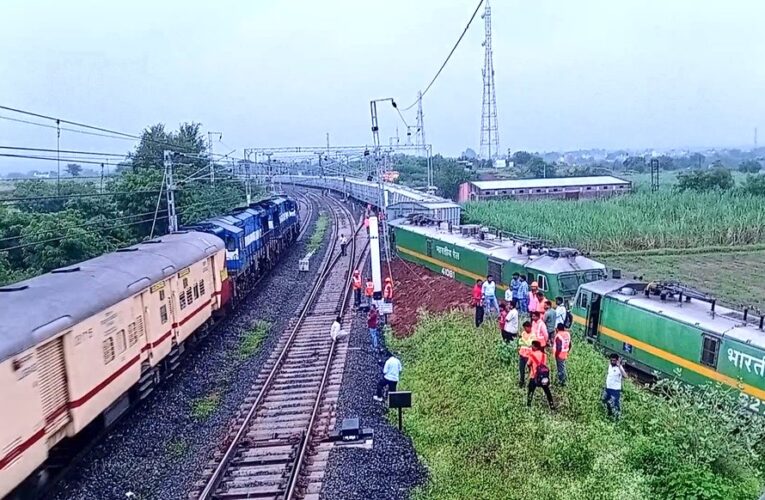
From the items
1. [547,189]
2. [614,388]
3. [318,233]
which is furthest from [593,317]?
[547,189]

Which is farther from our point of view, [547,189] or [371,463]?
[547,189]

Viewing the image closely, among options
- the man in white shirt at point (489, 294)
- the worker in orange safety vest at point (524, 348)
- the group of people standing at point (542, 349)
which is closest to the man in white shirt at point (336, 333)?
the man in white shirt at point (489, 294)

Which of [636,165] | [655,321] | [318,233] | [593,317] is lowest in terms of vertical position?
[318,233]

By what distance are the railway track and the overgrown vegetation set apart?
250 inches

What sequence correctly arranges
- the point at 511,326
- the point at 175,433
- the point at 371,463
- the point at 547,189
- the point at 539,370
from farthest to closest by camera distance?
the point at 547,189, the point at 511,326, the point at 175,433, the point at 539,370, the point at 371,463

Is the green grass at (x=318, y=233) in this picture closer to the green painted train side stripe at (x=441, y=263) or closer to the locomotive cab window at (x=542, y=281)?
the green painted train side stripe at (x=441, y=263)

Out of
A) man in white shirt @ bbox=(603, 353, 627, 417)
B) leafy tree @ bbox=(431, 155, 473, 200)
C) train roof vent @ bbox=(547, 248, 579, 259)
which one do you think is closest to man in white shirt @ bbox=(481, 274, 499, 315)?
train roof vent @ bbox=(547, 248, 579, 259)

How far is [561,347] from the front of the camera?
41.9ft

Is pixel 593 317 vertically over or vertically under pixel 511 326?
under

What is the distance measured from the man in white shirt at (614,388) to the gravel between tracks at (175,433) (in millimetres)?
7638

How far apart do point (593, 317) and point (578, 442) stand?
637cm

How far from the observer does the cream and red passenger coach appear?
9320 mm

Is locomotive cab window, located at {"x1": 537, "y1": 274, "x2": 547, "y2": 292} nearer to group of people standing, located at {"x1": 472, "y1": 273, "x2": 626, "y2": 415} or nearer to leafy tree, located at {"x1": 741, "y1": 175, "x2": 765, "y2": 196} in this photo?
group of people standing, located at {"x1": 472, "y1": 273, "x2": 626, "y2": 415}

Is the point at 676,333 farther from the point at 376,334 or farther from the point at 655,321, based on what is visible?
the point at 376,334
